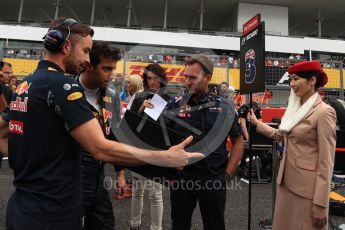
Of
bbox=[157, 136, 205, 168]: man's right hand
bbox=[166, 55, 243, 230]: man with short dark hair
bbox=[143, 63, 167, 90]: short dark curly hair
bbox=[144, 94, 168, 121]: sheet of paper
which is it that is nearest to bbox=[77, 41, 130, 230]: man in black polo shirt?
bbox=[144, 94, 168, 121]: sheet of paper

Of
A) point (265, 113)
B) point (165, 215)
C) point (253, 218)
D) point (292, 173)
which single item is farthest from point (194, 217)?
point (265, 113)

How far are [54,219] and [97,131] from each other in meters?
0.44

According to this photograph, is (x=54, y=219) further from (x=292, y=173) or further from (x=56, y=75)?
(x=292, y=173)

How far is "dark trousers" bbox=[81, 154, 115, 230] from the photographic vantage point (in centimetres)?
209

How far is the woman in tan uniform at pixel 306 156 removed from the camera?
2.11m

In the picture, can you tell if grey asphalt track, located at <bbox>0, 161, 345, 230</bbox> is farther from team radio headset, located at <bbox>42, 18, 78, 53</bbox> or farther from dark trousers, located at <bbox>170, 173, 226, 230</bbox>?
team radio headset, located at <bbox>42, 18, 78, 53</bbox>

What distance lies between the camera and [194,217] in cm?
391

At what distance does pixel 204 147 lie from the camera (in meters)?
2.27

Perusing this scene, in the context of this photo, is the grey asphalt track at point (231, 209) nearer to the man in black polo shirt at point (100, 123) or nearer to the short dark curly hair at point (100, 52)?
the man in black polo shirt at point (100, 123)

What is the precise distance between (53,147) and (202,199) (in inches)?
51.1

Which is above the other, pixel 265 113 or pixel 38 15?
pixel 38 15

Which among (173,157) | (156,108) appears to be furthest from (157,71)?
(173,157)

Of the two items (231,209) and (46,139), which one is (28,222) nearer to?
(46,139)

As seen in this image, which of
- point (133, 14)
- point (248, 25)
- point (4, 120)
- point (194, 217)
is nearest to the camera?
point (4, 120)
